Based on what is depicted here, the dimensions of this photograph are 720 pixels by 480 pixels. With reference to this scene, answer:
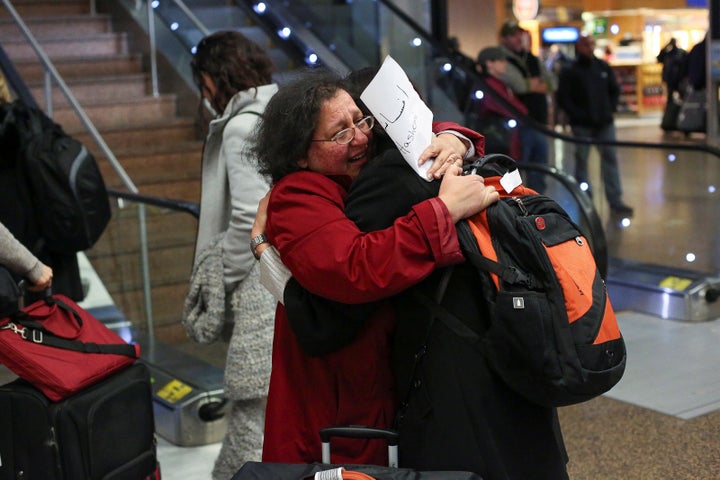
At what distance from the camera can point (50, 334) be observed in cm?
320

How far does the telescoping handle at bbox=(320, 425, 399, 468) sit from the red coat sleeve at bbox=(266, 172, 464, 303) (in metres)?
0.28

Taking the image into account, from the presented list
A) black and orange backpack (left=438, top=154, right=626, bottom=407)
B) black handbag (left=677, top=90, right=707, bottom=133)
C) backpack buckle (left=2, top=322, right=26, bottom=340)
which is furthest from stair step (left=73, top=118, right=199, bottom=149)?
black handbag (left=677, top=90, right=707, bottom=133)

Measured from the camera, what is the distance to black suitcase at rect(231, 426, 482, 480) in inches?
72.4

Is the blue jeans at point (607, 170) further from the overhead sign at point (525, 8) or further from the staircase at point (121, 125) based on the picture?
the overhead sign at point (525, 8)

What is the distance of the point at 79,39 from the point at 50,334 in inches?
276

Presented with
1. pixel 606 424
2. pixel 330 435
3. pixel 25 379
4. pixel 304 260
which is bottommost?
pixel 606 424

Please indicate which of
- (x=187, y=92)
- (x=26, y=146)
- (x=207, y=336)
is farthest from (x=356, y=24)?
(x=207, y=336)

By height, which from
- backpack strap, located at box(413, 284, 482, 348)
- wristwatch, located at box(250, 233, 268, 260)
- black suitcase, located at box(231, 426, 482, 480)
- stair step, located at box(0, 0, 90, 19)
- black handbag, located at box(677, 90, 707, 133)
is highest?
stair step, located at box(0, 0, 90, 19)

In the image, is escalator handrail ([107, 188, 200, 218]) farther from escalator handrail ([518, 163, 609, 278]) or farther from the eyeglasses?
escalator handrail ([518, 163, 609, 278])

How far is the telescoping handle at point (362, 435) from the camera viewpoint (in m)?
2.02

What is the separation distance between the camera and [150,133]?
862cm

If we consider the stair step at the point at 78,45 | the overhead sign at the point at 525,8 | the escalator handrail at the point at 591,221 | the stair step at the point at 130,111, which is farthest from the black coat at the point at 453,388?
the overhead sign at the point at 525,8

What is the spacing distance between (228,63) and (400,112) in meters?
1.57

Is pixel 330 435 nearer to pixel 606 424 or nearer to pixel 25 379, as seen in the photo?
pixel 25 379
